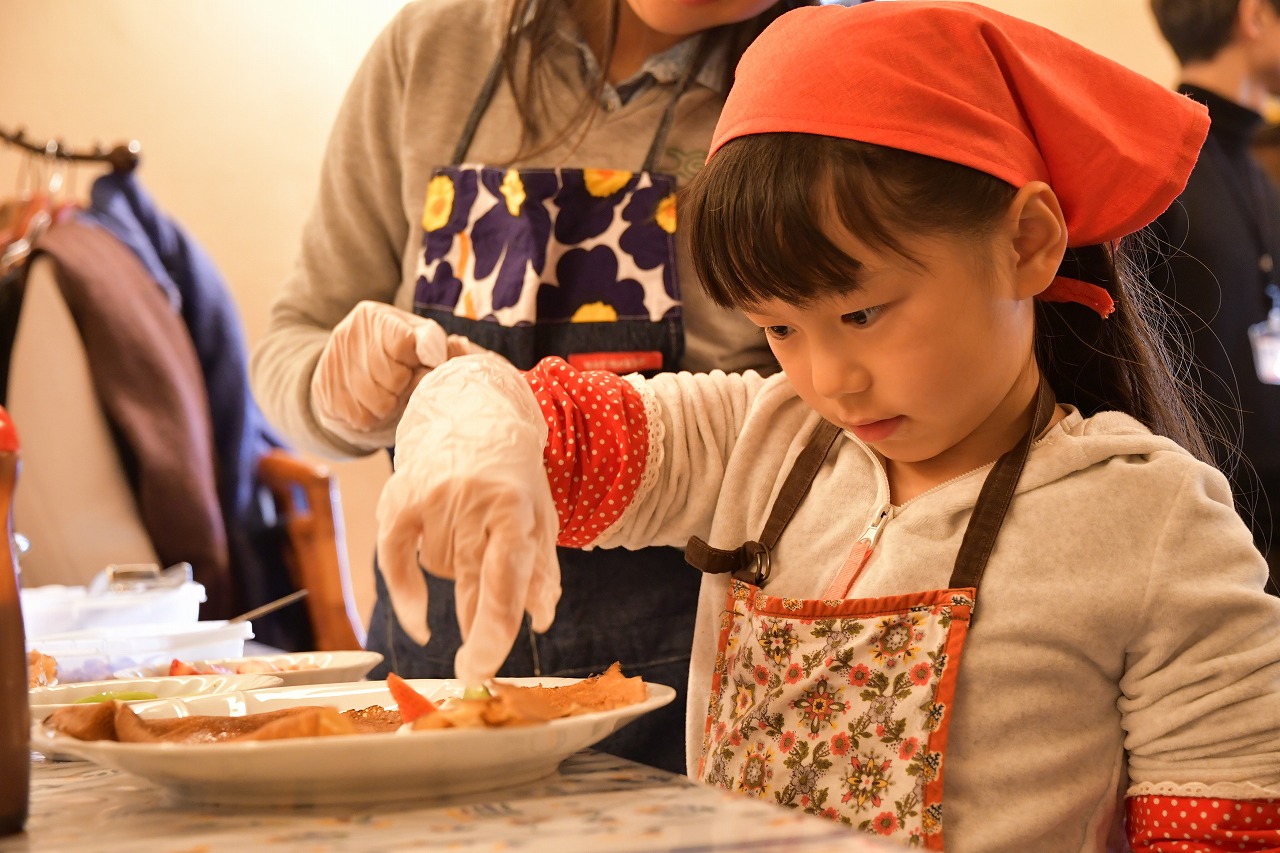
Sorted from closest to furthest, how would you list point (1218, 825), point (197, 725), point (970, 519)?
point (197, 725), point (1218, 825), point (970, 519)

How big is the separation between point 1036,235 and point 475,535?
1.56ft

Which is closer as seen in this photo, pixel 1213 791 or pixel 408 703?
pixel 408 703

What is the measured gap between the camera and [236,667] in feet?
3.22

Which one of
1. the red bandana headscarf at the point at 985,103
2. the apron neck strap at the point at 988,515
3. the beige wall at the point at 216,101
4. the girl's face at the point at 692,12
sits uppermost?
the beige wall at the point at 216,101

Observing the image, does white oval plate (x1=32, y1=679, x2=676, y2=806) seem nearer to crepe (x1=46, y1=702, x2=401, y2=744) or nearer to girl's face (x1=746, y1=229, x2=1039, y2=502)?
crepe (x1=46, y1=702, x2=401, y2=744)

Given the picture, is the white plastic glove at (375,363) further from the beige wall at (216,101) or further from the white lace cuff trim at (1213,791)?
the beige wall at (216,101)

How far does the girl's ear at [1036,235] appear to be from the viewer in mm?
863

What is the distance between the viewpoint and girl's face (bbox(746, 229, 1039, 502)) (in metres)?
0.83

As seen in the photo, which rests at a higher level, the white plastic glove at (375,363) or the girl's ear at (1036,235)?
the girl's ear at (1036,235)

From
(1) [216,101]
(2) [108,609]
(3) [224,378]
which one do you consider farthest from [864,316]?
(1) [216,101]

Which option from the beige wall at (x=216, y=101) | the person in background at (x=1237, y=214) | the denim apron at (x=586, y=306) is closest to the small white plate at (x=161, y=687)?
the denim apron at (x=586, y=306)

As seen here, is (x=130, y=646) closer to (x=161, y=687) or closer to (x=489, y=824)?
(x=161, y=687)

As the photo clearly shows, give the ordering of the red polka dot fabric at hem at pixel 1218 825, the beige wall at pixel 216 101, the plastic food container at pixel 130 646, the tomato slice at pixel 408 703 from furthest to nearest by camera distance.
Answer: the beige wall at pixel 216 101 < the plastic food container at pixel 130 646 < the red polka dot fabric at hem at pixel 1218 825 < the tomato slice at pixel 408 703

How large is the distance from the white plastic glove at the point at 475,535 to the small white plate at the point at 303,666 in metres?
0.24
